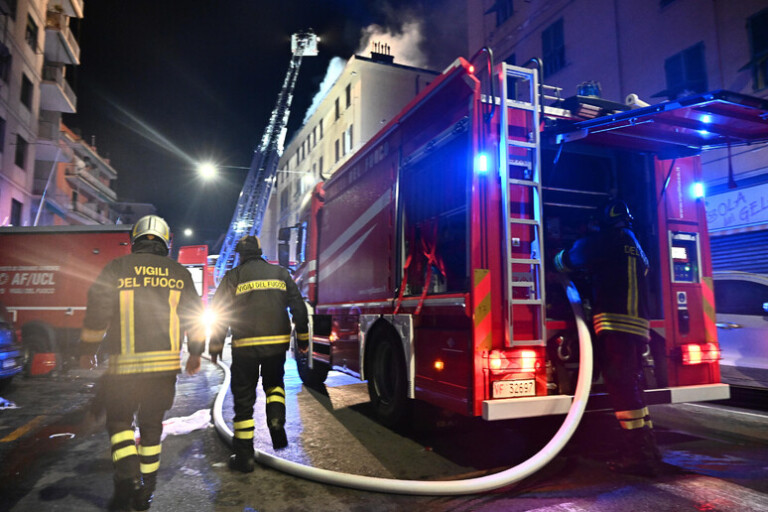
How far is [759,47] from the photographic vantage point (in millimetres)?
10727

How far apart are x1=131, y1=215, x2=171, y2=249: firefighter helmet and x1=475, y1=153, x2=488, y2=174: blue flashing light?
221cm

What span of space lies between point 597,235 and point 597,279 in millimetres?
352

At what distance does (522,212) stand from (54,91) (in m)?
28.0

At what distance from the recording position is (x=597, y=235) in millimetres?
3773

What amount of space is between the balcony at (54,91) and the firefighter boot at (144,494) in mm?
27195

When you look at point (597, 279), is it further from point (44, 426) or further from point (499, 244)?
point (44, 426)

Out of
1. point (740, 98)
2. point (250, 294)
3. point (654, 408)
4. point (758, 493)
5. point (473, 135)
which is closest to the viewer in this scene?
point (758, 493)

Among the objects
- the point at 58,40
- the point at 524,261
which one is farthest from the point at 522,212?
the point at 58,40

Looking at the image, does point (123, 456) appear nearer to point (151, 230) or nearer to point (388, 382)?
point (151, 230)

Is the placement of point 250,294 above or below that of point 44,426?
above

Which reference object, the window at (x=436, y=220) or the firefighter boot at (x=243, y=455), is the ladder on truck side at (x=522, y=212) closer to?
the window at (x=436, y=220)

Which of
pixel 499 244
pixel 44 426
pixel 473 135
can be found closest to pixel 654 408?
pixel 499 244


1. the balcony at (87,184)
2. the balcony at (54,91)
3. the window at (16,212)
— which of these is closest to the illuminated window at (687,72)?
the window at (16,212)

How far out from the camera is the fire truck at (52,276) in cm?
940
